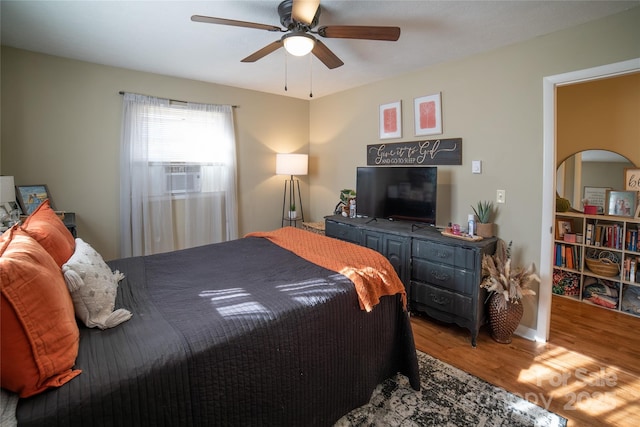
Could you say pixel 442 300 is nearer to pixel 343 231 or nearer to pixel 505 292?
pixel 505 292

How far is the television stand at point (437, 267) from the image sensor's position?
2609 millimetres

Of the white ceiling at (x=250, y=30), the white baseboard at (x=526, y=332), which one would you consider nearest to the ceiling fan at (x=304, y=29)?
the white ceiling at (x=250, y=30)

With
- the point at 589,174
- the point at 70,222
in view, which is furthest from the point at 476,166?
the point at 70,222

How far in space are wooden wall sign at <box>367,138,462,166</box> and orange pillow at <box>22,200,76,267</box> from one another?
118 inches

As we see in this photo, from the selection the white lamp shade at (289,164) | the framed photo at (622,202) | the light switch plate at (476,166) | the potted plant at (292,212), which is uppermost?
the white lamp shade at (289,164)

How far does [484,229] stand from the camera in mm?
2848

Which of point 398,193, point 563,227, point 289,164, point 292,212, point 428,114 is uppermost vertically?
point 428,114

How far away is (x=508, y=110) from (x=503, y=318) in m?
1.74

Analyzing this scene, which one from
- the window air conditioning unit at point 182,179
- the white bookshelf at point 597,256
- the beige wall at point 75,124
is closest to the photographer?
the beige wall at point 75,124

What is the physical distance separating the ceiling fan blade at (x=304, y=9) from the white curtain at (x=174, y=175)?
2.34 m

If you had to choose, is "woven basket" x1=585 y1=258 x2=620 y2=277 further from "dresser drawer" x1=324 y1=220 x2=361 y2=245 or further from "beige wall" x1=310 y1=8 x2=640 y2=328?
"dresser drawer" x1=324 y1=220 x2=361 y2=245

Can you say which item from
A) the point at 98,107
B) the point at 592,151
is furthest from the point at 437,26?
the point at 98,107

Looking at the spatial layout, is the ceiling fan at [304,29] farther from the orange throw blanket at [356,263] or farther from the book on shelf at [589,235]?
the book on shelf at [589,235]

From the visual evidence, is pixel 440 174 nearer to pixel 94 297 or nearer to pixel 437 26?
pixel 437 26
